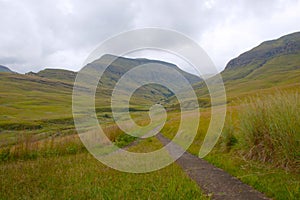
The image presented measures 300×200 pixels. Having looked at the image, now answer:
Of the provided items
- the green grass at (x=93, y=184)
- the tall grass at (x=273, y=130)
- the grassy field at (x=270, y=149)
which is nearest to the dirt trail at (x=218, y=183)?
the grassy field at (x=270, y=149)

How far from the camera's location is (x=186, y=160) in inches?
473

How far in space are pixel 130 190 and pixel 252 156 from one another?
577 cm

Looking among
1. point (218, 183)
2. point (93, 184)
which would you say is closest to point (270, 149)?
point (218, 183)

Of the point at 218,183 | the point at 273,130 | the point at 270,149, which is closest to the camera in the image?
the point at 218,183

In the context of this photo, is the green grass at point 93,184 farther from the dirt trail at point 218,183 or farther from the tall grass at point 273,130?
the tall grass at point 273,130

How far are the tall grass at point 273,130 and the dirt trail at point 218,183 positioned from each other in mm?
1861

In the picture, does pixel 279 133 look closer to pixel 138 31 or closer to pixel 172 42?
pixel 172 42

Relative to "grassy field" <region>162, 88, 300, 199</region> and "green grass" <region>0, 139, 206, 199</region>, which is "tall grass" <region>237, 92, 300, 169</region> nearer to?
"grassy field" <region>162, 88, 300, 199</region>

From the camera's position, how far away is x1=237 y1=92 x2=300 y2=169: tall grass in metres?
8.50

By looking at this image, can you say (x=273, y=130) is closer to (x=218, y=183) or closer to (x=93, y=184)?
(x=218, y=183)

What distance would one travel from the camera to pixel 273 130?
9508mm

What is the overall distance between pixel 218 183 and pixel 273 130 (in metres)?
3.36

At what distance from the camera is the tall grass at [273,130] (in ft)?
27.9

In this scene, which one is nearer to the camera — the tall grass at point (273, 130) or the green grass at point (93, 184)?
the green grass at point (93, 184)
